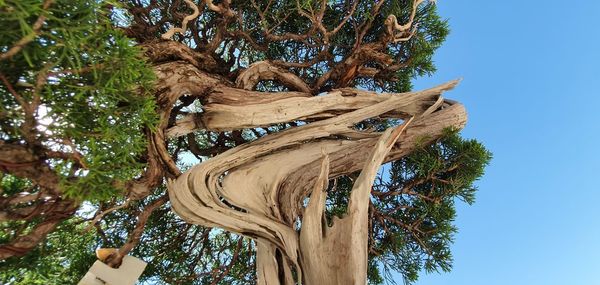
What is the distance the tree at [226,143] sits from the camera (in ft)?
5.58

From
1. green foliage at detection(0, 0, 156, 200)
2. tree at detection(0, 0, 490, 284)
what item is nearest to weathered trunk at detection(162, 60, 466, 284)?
tree at detection(0, 0, 490, 284)

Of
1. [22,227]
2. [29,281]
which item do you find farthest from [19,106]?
[29,281]

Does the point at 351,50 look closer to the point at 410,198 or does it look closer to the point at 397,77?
the point at 397,77

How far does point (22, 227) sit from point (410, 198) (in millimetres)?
2368

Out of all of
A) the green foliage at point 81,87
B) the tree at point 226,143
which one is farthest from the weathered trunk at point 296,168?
the green foliage at point 81,87

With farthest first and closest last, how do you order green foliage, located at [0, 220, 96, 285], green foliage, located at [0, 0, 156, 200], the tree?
→ green foliage, located at [0, 220, 96, 285] < the tree < green foliage, located at [0, 0, 156, 200]

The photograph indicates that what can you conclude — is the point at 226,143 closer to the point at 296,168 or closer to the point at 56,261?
the point at 296,168

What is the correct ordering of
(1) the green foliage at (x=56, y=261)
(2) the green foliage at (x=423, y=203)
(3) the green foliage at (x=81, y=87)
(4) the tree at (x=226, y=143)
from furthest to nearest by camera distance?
(2) the green foliage at (x=423, y=203), (1) the green foliage at (x=56, y=261), (4) the tree at (x=226, y=143), (3) the green foliage at (x=81, y=87)

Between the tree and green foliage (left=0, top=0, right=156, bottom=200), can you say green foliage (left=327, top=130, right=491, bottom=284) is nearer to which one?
the tree

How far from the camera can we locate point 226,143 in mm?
3650

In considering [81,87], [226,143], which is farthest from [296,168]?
[81,87]

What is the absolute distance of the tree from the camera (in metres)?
1.70

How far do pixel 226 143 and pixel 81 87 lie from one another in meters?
2.02

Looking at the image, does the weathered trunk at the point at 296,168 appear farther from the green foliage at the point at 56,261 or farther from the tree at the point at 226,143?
the green foliage at the point at 56,261
